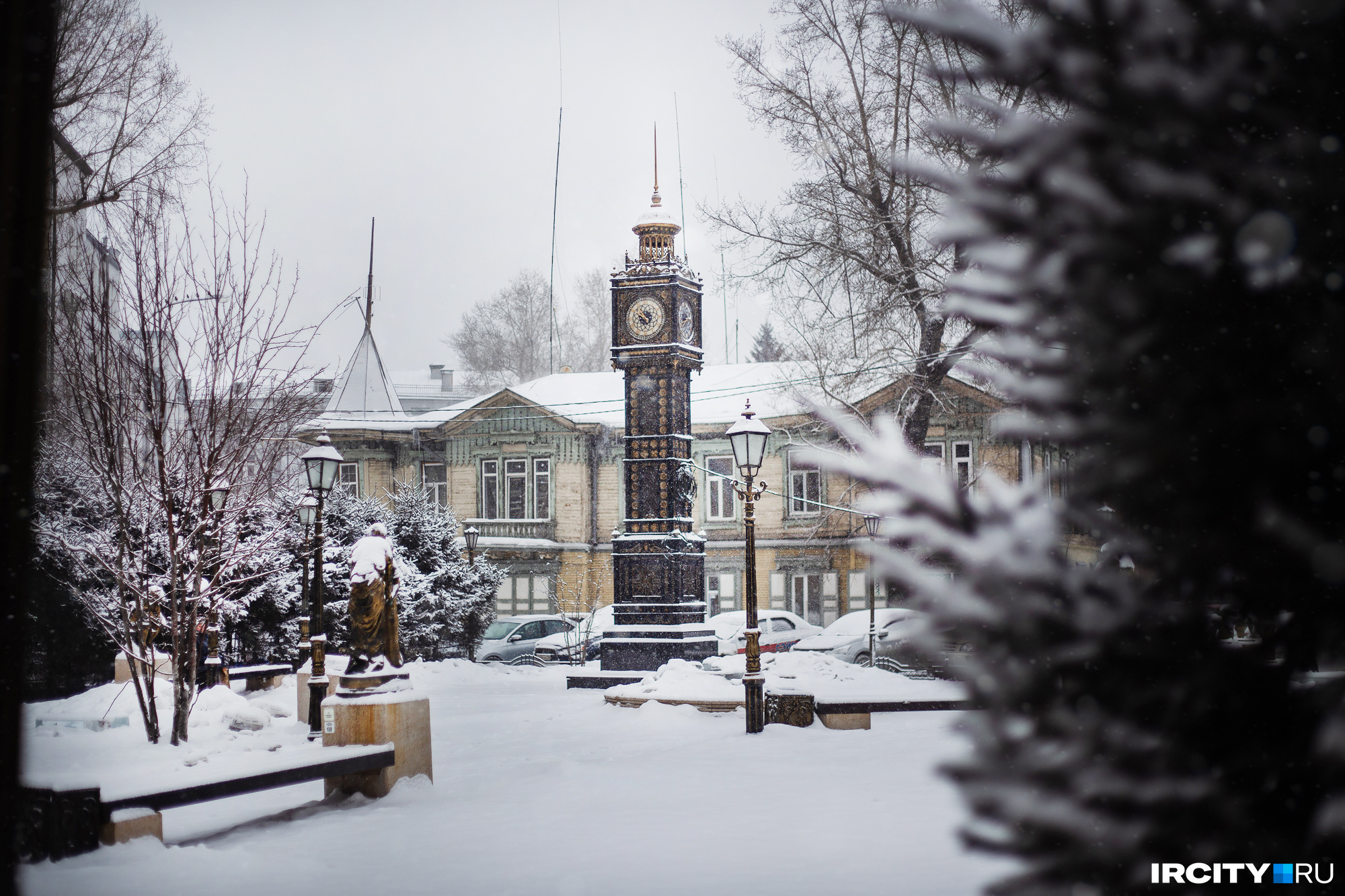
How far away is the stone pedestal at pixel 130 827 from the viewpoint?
6.58 m

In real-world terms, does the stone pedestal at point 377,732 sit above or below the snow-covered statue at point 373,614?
below

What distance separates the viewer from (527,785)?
937 cm

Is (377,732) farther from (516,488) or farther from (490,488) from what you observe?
(490,488)

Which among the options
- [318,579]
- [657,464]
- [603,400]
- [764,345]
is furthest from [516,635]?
[764,345]

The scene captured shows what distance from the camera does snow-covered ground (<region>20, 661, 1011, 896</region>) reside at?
602cm

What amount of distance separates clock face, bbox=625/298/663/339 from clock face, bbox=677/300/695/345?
1.08 feet

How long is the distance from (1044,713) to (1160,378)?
619 mm

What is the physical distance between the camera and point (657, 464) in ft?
61.7

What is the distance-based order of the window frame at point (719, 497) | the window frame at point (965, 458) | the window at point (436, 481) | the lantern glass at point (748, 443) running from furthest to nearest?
the window at point (436, 481), the window frame at point (719, 497), the window frame at point (965, 458), the lantern glass at point (748, 443)

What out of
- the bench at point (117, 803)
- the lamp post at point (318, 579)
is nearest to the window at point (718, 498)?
the lamp post at point (318, 579)

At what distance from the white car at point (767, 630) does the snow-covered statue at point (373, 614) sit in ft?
47.6

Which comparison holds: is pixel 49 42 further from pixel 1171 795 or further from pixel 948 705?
pixel 948 705

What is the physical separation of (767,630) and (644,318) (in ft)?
31.8

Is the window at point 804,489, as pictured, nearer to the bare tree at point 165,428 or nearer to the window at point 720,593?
the window at point 720,593
